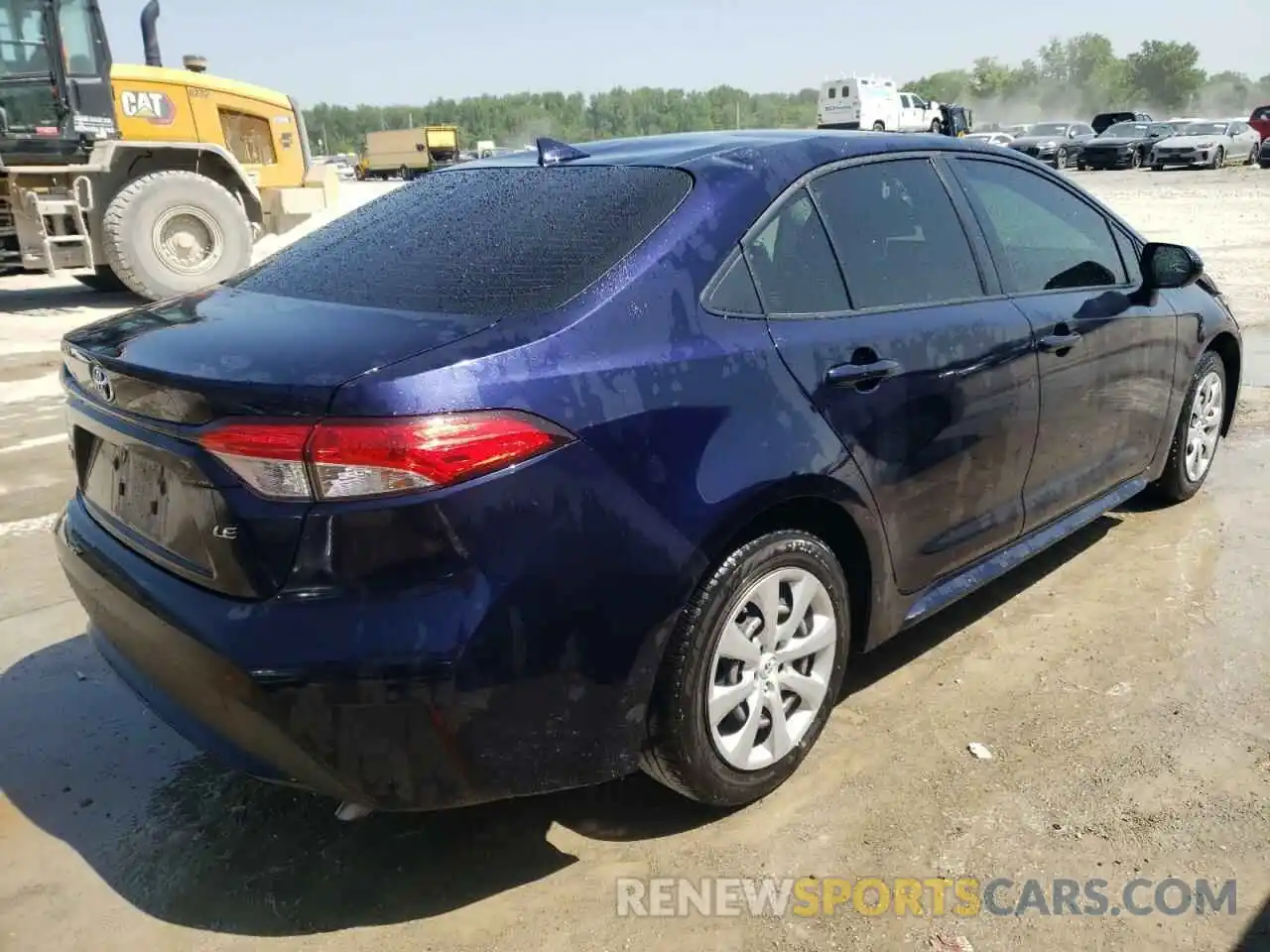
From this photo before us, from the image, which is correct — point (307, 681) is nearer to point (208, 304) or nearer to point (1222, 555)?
point (208, 304)

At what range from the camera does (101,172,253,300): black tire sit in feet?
34.6

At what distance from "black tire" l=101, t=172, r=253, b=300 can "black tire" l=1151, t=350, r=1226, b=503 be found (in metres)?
8.75

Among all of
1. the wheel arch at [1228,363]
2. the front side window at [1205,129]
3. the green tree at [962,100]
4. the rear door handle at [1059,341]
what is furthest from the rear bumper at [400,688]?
the green tree at [962,100]

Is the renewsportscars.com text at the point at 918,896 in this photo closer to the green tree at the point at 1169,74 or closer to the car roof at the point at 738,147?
the car roof at the point at 738,147

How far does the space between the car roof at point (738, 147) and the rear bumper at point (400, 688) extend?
1.21 m

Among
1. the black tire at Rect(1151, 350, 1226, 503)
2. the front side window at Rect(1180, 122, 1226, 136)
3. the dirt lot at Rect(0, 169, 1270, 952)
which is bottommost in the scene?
the dirt lot at Rect(0, 169, 1270, 952)

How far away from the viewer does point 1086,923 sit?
7.66ft

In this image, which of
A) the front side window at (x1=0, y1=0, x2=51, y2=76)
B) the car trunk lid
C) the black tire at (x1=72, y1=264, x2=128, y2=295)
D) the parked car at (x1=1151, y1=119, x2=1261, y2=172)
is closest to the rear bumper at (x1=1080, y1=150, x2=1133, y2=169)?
the parked car at (x1=1151, y1=119, x2=1261, y2=172)

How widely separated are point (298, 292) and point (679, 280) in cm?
100

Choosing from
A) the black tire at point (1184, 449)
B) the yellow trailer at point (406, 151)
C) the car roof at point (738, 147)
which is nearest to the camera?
the car roof at point (738, 147)

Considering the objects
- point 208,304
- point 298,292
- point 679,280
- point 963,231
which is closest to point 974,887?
point 679,280

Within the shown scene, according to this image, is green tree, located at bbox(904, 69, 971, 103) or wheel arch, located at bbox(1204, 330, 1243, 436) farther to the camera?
green tree, located at bbox(904, 69, 971, 103)

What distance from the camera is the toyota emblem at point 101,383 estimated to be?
96.2 inches

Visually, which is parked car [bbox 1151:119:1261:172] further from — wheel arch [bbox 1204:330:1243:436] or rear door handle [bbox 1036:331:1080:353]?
rear door handle [bbox 1036:331:1080:353]
